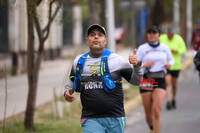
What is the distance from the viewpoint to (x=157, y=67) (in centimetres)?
823

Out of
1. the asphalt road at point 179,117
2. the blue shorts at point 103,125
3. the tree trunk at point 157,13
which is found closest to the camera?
the blue shorts at point 103,125

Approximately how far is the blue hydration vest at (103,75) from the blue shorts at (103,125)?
0.32 m

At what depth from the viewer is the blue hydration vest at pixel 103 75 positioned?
4824mm

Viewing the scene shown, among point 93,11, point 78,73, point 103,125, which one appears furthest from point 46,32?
point 103,125

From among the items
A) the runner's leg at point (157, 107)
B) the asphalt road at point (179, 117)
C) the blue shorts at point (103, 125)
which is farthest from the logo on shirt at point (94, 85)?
the asphalt road at point (179, 117)

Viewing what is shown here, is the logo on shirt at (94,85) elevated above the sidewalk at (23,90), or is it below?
above

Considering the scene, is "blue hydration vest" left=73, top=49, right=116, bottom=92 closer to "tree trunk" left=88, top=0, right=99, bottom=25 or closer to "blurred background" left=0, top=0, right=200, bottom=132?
"blurred background" left=0, top=0, right=200, bottom=132

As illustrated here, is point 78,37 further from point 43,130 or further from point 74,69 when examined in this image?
point 74,69

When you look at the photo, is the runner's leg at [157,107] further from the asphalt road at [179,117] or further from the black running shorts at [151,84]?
the asphalt road at [179,117]

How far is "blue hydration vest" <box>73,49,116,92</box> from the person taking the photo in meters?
4.82

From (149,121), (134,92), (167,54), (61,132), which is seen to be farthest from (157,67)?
(134,92)

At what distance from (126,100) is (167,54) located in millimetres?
4862

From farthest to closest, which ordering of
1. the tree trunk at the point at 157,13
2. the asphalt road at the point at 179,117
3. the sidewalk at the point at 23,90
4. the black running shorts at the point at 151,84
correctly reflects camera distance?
the tree trunk at the point at 157,13 < the sidewalk at the point at 23,90 < the asphalt road at the point at 179,117 < the black running shorts at the point at 151,84

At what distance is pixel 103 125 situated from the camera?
4.88 m
